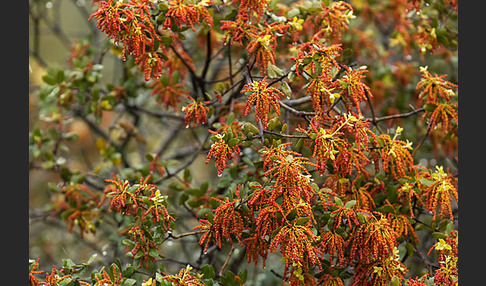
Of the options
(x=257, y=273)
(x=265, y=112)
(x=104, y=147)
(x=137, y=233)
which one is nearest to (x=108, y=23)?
(x=265, y=112)

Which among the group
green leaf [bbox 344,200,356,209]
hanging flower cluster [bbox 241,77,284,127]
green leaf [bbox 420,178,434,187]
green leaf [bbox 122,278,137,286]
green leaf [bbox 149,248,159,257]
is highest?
hanging flower cluster [bbox 241,77,284,127]

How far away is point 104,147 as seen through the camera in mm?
3053

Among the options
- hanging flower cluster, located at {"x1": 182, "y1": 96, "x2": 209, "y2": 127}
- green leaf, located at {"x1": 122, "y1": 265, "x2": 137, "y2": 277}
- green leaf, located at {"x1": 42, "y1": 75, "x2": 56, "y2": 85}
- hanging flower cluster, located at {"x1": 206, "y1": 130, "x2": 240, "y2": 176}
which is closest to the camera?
hanging flower cluster, located at {"x1": 206, "y1": 130, "x2": 240, "y2": 176}

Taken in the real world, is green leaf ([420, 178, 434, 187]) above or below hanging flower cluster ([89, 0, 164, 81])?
below

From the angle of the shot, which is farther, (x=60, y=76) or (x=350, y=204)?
(x=60, y=76)

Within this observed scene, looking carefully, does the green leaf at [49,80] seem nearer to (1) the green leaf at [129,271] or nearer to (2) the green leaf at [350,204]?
(1) the green leaf at [129,271]

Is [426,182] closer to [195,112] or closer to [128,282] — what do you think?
[195,112]

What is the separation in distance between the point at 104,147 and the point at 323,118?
4.78ft

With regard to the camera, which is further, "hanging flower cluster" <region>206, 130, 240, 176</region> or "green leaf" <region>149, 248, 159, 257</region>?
"green leaf" <region>149, 248, 159, 257</region>

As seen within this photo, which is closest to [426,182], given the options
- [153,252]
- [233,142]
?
[233,142]

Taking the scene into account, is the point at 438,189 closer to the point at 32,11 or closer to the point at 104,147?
the point at 104,147

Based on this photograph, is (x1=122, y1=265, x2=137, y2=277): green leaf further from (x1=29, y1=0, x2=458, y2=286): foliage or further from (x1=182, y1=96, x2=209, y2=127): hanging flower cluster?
(x1=182, y1=96, x2=209, y2=127): hanging flower cluster

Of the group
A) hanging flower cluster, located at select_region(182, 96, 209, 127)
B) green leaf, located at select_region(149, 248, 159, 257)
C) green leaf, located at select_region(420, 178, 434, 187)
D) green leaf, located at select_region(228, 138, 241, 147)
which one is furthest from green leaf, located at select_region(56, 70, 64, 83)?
green leaf, located at select_region(420, 178, 434, 187)

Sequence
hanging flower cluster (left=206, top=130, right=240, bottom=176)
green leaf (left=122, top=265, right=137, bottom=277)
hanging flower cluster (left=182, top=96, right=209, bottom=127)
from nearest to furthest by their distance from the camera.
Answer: hanging flower cluster (left=206, top=130, right=240, bottom=176), green leaf (left=122, top=265, right=137, bottom=277), hanging flower cluster (left=182, top=96, right=209, bottom=127)
